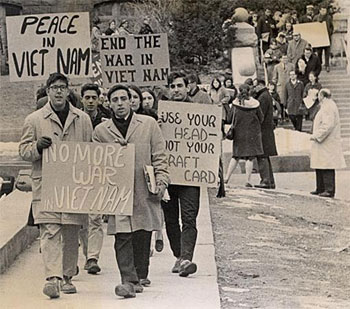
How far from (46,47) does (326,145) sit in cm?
199

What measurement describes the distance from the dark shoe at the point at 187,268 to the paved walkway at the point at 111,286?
0.04 m

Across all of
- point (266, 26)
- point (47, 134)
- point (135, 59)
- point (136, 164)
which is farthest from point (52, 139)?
point (266, 26)

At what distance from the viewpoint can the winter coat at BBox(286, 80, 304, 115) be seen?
788 cm

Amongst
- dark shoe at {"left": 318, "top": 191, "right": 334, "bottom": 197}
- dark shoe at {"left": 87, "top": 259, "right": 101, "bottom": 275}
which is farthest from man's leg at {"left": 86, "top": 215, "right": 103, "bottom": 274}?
dark shoe at {"left": 318, "top": 191, "right": 334, "bottom": 197}

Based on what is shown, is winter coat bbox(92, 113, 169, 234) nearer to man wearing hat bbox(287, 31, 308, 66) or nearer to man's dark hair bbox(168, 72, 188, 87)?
man's dark hair bbox(168, 72, 188, 87)

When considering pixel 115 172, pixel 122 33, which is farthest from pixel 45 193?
pixel 122 33

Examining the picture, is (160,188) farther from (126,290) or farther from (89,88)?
(89,88)

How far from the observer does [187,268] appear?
706 centimetres

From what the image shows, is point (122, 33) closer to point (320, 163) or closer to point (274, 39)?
point (274, 39)

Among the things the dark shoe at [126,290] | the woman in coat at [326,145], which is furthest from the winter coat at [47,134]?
the woman in coat at [326,145]

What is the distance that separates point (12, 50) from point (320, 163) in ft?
7.42

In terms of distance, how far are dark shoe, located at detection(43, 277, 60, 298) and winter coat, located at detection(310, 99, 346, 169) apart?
2.05 m

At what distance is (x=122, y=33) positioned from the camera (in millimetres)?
7426

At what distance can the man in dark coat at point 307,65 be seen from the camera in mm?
7684
